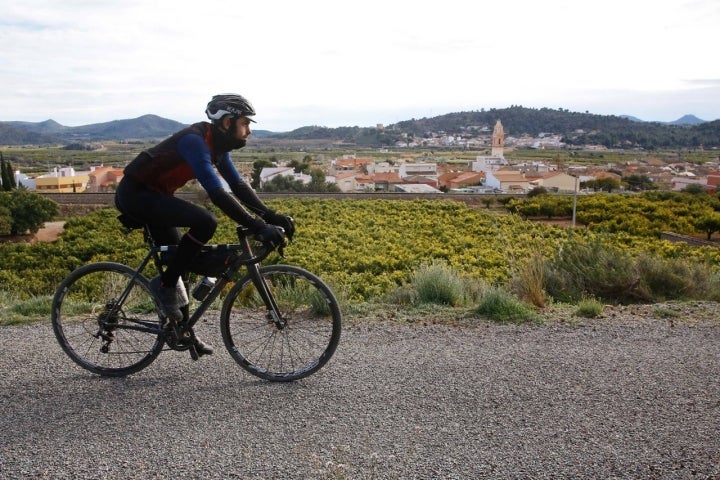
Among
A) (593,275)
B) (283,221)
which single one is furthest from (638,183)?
(283,221)

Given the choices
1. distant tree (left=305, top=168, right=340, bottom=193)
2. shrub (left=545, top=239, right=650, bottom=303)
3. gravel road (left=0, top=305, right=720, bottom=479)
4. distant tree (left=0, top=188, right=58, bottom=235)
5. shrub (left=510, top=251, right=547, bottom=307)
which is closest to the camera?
gravel road (left=0, top=305, right=720, bottom=479)

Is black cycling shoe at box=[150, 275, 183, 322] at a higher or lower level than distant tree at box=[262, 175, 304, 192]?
higher

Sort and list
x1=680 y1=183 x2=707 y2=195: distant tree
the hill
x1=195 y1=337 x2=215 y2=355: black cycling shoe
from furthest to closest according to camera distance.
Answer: the hill, x1=680 y1=183 x2=707 y2=195: distant tree, x1=195 y1=337 x2=215 y2=355: black cycling shoe

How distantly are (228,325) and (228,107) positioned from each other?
142cm

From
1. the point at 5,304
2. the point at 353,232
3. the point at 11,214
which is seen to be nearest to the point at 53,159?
the point at 11,214

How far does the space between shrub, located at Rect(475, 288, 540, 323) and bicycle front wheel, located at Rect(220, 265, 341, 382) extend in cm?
173

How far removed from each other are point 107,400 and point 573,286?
16.2 ft

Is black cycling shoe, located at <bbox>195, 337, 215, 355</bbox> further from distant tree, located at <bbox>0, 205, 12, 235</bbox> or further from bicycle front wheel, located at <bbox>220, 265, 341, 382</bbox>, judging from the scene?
distant tree, located at <bbox>0, 205, 12, 235</bbox>

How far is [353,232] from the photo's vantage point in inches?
999

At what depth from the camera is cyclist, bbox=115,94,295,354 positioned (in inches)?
143

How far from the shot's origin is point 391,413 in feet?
11.3

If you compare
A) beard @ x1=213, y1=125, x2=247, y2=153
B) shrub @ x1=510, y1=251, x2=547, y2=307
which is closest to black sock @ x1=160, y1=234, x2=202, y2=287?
beard @ x1=213, y1=125, x2=247, y2=153

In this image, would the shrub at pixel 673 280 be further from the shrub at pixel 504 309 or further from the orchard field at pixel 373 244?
the orchard field at pixel 373 244

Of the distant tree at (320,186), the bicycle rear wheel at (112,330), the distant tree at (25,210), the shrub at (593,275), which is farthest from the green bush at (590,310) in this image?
the distant tree at (320,186)
